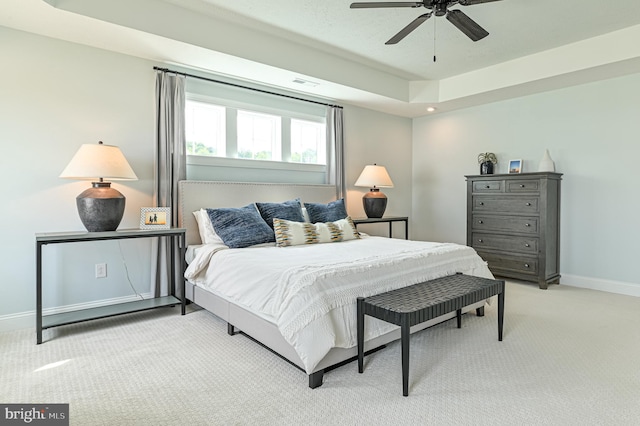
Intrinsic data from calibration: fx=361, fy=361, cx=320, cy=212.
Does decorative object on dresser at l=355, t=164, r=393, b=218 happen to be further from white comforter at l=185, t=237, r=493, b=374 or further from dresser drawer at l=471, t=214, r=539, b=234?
white comforter at l=185, t=237, r=493, b=374

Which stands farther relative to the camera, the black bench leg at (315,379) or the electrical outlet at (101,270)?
the electrical outlet at (101,270)

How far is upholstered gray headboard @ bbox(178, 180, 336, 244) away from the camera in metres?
3.77

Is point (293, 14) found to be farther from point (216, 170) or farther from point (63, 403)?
point (63, 403)

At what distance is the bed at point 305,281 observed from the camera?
2.11m

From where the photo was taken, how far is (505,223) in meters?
4.69

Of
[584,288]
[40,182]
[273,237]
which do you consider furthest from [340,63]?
[584,288]

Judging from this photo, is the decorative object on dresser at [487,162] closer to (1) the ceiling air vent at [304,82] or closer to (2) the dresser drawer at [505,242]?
(2) the dresser drawer at [505,242]

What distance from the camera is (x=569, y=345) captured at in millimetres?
2682

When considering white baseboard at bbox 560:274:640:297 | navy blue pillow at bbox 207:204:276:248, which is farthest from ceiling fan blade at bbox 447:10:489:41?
white baseboard at bbox 560:274:640:297

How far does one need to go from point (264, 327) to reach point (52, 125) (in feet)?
8.57

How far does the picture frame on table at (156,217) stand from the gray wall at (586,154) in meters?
4.37

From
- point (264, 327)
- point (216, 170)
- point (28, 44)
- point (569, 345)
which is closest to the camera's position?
point (264, 327)

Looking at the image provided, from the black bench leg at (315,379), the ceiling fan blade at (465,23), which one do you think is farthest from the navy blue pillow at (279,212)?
the ceiling fan blade at (465,23)

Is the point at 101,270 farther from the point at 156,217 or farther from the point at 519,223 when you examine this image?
the point at 519,223
